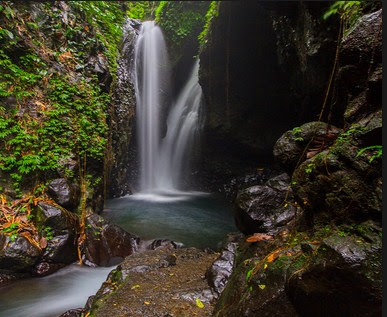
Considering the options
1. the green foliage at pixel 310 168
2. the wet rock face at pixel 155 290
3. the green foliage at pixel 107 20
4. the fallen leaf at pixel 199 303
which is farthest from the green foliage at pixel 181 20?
the fallen leaf at pixel 199 303

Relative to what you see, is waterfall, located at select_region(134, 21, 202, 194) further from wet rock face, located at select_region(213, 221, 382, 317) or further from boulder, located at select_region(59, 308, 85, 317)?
wet rock face, located at select_region(213, 221, 382, 317)

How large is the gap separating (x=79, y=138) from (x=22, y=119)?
1.23 meters

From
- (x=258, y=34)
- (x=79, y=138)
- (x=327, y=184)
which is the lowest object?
(x=327, y=184)

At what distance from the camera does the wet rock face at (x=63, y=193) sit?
207 inches

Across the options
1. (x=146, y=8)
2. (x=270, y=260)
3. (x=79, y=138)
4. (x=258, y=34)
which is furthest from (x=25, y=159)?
(x=146, y=8)

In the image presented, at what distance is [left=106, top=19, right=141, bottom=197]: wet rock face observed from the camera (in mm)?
8930

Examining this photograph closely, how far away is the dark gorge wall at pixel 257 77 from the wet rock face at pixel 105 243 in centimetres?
556

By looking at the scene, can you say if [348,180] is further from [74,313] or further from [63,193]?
[63,193]

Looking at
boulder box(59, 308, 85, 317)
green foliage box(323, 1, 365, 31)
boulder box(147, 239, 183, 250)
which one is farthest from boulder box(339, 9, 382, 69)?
boulder box(59, 308, 85, 317)

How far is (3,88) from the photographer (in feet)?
18.5

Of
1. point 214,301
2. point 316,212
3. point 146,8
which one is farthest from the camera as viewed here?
point 146,8

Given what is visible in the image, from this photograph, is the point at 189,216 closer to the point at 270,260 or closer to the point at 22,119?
the point at 22,119

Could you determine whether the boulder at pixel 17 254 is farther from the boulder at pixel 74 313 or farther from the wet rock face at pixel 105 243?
the boulder at pixel 74 313

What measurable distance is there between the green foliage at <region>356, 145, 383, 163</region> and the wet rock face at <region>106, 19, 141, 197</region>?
6696 mm
